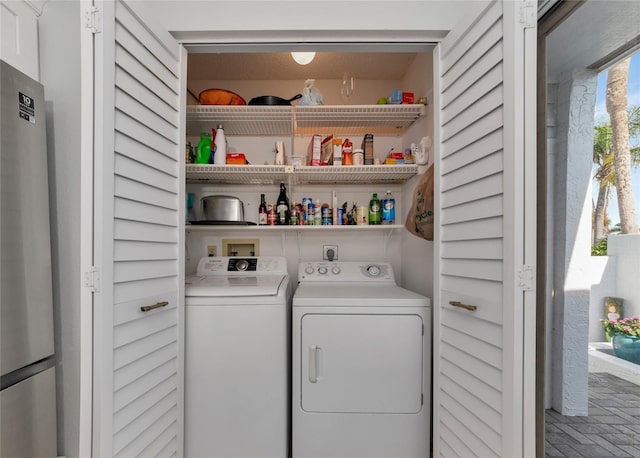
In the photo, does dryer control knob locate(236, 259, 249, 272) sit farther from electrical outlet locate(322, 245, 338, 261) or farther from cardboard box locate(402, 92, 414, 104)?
cardboard box locate(402, 92, 414, 104)

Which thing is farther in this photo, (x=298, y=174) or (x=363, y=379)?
(x=298, y=174)

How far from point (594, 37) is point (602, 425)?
156 cm

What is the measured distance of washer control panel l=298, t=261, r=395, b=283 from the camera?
2.33 metres

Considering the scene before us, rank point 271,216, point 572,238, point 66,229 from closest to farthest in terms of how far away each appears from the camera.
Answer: point 572,238 < point 66,229 < point 271,216

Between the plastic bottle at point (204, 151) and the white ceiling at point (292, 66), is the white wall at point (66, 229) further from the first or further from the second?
the white ceiling at point (292, 66)

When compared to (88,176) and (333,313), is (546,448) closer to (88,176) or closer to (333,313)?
(333,313)

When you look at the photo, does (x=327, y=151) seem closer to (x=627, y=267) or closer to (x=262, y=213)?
(x=262, y=213)

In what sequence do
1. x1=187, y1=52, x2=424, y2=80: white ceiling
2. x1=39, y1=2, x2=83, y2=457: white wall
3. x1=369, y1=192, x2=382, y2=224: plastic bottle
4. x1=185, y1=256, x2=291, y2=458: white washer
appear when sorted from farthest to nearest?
x1=369, y1=192, x2=382, y2=224: plastic bottle
x1=187, y1=52, x2=424, y2=80: white ceiling
x1=185, y1=256, x2=291, y2=458: white washer
x1=39, y1=2, x2=83, y2=457: white wall

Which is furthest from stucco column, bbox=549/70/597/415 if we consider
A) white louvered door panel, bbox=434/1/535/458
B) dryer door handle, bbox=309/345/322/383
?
dryer door handle, bbox=309/345/322/383

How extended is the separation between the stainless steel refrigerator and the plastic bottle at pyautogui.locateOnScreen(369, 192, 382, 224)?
6.40ft

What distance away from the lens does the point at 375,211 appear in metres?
2.36

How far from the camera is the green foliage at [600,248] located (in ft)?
3.81

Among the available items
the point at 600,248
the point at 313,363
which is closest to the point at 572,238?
the point at 600,248

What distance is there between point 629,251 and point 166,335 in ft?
6.34
